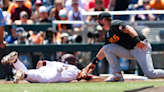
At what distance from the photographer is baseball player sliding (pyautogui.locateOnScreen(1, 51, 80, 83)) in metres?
4.67

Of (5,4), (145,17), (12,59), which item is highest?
(5,4)

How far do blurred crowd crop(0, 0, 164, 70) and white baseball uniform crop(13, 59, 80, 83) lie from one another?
2.10 m

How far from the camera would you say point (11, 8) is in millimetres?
8836

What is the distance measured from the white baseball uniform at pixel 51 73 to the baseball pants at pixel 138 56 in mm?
731

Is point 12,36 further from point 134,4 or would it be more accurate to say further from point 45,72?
point 134,4

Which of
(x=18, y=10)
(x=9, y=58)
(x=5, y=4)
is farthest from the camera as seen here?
(x=5, y=4)

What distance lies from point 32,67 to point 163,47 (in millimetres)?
3398

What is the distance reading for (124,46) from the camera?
17.4 ft

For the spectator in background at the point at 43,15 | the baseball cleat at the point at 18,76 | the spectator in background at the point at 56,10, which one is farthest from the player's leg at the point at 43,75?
the spectator in background at the point at 56,10

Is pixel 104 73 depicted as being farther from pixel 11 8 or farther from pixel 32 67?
pixel 11 8

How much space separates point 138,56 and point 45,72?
5.78ft

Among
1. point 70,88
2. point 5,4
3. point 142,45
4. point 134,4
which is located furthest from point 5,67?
point 134,4

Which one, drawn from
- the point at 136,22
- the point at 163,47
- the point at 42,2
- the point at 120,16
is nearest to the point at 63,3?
the point at 42,2

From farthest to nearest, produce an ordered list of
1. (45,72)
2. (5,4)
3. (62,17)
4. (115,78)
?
(5,4), (62,17), (115,78), (45,72)
